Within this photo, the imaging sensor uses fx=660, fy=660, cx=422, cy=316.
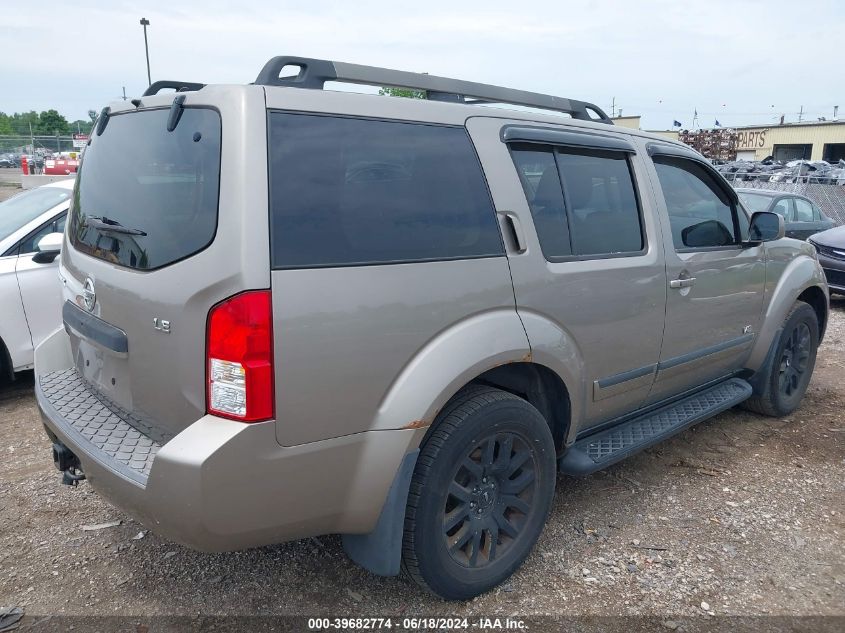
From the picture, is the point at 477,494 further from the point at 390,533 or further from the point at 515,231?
the point at 515,231

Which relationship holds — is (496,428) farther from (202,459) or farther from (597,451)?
(202,459)

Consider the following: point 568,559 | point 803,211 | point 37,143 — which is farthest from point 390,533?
point 37,143

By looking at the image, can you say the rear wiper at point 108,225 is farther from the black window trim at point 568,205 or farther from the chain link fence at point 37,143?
the chain link fence at point 37,143

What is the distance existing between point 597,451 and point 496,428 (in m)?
0.85

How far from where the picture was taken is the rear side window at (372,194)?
6.86ft

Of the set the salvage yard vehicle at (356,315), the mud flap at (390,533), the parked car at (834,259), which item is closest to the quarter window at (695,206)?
the salvage yard vehicle at (356,315)

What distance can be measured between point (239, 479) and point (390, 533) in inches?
24.6

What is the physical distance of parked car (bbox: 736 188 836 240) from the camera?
9.42 m

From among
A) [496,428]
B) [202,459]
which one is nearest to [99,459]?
[202,459]

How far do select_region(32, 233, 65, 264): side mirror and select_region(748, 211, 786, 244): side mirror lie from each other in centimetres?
440

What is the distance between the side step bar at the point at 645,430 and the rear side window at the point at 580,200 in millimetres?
942

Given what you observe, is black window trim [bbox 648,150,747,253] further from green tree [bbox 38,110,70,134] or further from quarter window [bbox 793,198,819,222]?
green tree [bbox 38,110,70,134]

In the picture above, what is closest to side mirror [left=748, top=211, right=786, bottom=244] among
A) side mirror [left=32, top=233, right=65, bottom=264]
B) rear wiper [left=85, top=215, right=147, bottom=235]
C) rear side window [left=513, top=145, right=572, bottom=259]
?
rear side window [left=513, top=145, right=572, bottom=259]

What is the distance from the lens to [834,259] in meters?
8.52
